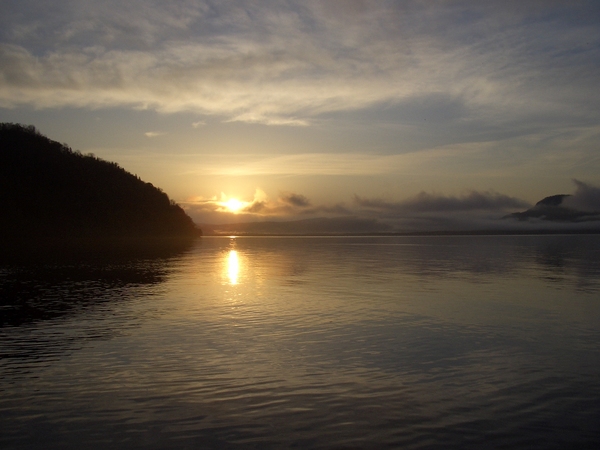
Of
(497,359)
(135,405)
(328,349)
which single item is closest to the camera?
(135,405)

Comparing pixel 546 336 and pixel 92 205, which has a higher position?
pixel 92 205

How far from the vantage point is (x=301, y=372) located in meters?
13.9

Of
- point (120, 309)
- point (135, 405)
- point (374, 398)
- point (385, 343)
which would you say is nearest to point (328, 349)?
point (385, 343)

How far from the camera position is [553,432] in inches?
386

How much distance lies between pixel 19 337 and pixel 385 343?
13.8 meters

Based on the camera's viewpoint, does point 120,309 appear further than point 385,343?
Yes

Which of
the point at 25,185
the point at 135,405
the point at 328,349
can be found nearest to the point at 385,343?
the point at 328,349

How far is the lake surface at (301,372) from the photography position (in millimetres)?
9768

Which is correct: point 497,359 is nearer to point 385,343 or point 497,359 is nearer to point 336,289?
point 385,343

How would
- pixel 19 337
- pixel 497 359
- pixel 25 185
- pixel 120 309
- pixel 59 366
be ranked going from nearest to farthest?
1. pixel 59 366
2. pixel 497 359
3. pixel 19 337
4. pixel 120 309
5. pixel 25 185

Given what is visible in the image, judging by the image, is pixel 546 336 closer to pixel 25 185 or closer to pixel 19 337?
pixel 19 337

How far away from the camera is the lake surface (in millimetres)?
9768

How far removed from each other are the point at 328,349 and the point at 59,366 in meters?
8.42

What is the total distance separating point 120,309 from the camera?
2503 centimetres
